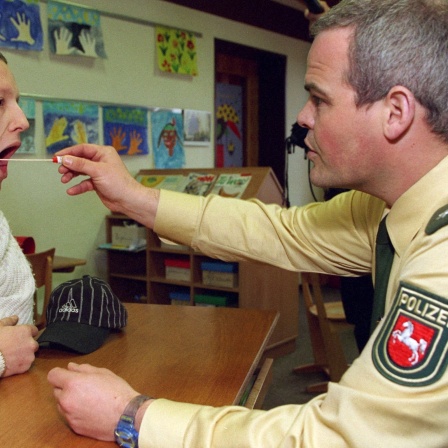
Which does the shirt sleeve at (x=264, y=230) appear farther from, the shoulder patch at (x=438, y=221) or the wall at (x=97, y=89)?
the wall at (x=97, y=89)

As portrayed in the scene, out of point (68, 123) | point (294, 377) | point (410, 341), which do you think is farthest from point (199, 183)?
point (410, 341)

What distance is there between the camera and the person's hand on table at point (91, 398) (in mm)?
800

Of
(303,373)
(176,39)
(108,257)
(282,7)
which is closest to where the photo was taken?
(303,373)

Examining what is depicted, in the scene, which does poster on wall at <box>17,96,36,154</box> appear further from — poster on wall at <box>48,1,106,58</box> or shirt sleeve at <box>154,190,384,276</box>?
shirt sleeve at <box>154,190,384,276</box>

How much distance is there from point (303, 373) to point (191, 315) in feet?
7.63

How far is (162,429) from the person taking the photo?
0.81m

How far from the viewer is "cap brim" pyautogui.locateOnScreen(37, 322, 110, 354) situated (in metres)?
1.10

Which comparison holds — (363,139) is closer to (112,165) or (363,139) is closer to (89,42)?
(112,165)

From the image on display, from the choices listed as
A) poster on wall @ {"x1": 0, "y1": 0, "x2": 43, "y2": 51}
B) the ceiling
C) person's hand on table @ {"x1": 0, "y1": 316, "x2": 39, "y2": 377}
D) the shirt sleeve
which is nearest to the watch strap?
person's hand on table @ {"x1": 0, "y1": 316, "x2": 39, "y2": 377}

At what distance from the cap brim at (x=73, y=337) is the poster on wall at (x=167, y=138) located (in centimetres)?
321

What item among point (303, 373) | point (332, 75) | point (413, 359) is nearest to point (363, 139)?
point (332, 75)

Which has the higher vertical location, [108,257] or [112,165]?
[112,165]

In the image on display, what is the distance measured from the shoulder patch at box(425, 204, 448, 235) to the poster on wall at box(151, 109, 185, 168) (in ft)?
11.7

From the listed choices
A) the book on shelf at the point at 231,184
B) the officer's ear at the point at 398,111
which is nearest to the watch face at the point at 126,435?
the officer's ear at the point at 398,111
